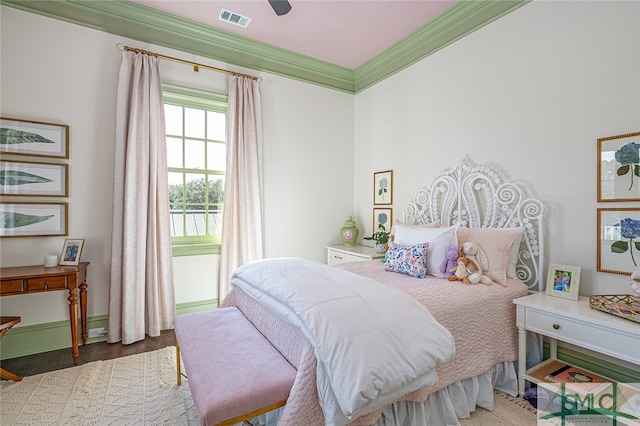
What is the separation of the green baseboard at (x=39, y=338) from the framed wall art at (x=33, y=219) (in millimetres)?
778

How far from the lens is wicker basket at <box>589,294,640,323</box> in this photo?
64.4 inches

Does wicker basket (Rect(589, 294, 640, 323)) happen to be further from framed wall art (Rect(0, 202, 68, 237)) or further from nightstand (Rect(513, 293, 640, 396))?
framed wall art (Rect(0, 202, 68, 237))

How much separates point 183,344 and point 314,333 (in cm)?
83

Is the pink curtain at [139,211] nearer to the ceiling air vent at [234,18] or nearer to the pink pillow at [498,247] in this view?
the ceiling air vent at [234,18]

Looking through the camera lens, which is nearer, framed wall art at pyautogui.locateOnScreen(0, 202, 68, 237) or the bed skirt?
the bed skirt

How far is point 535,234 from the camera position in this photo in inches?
92.8

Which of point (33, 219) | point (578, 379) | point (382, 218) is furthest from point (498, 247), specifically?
point (33, 219)

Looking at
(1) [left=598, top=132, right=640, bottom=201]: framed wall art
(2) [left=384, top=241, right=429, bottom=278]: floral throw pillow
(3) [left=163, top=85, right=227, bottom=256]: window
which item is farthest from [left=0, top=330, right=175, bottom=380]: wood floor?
(1) [left=598, top=132, right=640, bottom=201]: framed wall art

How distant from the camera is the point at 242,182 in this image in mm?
3379

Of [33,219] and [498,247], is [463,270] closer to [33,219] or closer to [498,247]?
[498,247]

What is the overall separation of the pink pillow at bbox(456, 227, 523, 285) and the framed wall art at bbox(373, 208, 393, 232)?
4.40 feet

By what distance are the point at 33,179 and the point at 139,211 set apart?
2.66 ft

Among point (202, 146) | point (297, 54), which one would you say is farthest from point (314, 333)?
point (297, 54)

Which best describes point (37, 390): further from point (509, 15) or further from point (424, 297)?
point (509, 15)
